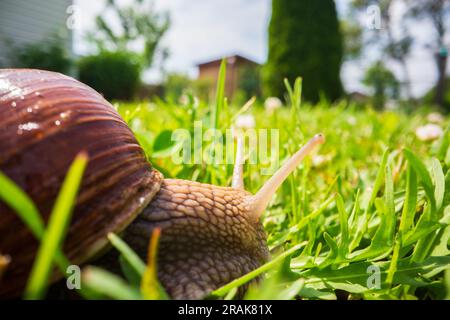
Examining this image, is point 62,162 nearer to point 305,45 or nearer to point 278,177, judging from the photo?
point 278,177

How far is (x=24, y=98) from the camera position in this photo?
2.91 ft

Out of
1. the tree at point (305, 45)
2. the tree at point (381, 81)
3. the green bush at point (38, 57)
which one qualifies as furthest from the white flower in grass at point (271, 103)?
the tree at point (381, 81)

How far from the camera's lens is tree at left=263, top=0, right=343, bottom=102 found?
1289 centimetres

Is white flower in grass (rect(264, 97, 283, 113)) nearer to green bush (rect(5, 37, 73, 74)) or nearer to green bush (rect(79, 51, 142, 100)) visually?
green bush (rect(5, 37, 73, 74))

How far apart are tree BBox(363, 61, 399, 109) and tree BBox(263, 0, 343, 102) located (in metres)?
13.9

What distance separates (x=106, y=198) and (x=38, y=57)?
40.8ft

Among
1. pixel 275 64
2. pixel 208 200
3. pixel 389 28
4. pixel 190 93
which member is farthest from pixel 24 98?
pixel 389 28

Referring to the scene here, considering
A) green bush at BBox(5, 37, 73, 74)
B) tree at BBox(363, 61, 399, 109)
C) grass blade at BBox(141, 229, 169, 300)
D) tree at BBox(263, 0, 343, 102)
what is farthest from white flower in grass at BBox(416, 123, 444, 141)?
tree at BBox(363, 61, 399, 109)

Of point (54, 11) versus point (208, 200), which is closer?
point (208, 200)

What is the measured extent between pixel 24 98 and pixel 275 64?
42.3ft

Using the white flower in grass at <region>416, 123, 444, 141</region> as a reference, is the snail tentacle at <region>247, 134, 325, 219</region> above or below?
above

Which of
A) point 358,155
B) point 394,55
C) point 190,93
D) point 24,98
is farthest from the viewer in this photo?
point 394,55

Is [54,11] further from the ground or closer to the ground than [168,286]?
further from the ground

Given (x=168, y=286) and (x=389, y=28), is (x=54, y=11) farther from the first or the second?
(x=389, y=28)
